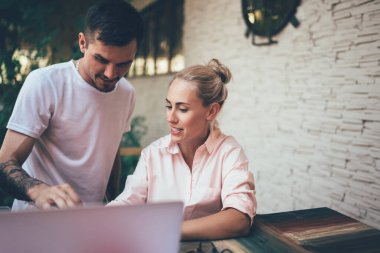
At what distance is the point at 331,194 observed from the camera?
246cm

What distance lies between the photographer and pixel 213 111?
1769mm

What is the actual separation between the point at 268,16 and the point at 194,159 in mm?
1940

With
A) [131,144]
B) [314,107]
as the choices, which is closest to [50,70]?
[314,107]

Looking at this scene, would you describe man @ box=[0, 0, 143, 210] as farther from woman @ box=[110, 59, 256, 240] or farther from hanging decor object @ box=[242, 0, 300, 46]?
hanging decor object @ box=[242, 0, 300, 46]

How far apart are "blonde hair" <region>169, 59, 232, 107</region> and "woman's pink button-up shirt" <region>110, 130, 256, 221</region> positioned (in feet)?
0.58

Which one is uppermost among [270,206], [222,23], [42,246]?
[222,23]

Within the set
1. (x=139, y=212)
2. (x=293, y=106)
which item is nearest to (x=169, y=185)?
(x=139, y=212)

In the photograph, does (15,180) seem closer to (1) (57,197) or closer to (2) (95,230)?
(1) (57,197)

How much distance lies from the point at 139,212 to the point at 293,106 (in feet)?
7.62

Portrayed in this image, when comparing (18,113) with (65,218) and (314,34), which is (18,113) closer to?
(65,218)

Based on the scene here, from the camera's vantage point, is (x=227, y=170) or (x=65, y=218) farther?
(x=227, y=170)

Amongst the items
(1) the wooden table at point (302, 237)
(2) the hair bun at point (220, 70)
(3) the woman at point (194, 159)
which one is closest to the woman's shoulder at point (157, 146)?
(3) the woman at point (194, 159)

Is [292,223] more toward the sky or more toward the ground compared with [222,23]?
more toward the ground

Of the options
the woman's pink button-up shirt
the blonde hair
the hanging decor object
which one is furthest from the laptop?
the hanging decor object
